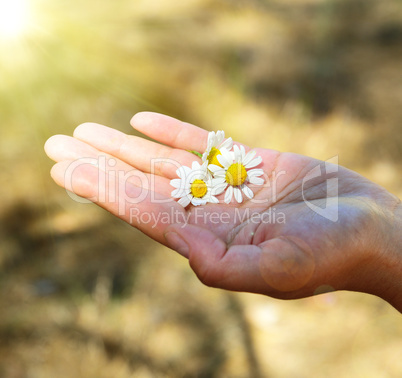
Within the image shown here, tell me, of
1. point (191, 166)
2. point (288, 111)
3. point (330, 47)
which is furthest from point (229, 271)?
point (330, 47)

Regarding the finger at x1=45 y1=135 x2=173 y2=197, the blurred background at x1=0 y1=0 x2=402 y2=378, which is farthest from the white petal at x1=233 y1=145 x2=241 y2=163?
the blurred background at x1=0 y1=0 x2=402 y2=378

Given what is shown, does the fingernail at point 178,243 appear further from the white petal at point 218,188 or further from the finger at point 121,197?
the white petal at point 218,188

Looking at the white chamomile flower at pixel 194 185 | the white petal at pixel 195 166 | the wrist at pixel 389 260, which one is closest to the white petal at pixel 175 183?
the white chamomile flower at pixel 194 185

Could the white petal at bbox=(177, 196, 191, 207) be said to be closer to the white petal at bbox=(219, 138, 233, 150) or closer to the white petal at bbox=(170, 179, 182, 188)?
the white petal at bbox=(170, 179, 182, 188)

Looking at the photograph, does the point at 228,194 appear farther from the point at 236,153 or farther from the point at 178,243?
the point at 178,243

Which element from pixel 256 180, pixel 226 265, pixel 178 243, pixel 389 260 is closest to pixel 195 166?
pixel 256 180
